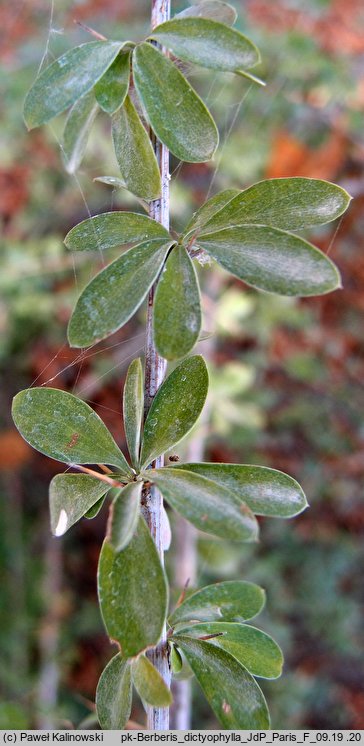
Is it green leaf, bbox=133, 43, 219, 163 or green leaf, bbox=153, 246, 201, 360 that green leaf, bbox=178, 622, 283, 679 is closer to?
green leaf, bbox=153, 246, 201, 360

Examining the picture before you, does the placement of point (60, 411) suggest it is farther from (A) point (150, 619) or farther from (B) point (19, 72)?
(B) point (19, 72)

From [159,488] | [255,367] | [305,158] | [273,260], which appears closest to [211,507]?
[159,488]

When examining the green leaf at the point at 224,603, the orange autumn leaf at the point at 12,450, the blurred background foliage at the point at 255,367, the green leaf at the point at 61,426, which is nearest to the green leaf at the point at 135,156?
the green leaf at the point at 61,426

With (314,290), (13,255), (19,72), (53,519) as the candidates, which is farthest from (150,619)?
(19,72)

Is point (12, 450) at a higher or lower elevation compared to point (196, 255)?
lower

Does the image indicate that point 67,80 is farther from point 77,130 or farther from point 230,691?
point 230,691

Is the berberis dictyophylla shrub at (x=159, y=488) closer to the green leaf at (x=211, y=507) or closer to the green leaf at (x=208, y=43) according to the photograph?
the green leaf at (x=211, y=507)

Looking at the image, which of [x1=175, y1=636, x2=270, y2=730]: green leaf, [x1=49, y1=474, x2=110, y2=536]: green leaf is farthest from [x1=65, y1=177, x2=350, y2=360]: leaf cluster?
[x1=175, y1=636, x2=270, y2=730]: green leaf
